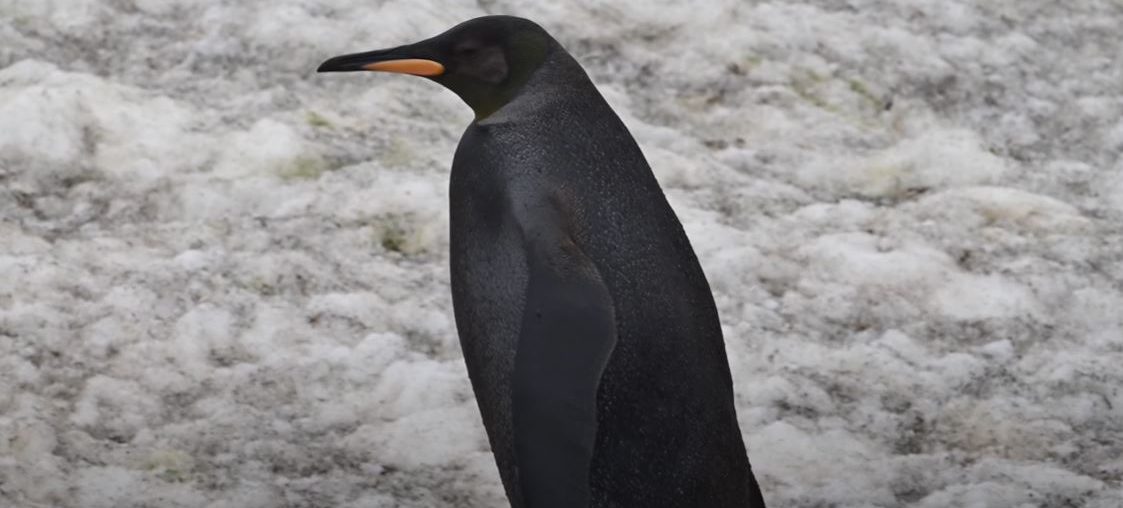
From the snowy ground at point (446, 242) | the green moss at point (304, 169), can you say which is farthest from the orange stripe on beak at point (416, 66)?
the green moss at point (304, 169)

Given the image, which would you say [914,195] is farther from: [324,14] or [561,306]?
[561,306]

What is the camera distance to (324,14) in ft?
13.1

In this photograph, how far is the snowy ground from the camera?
2.93 meters

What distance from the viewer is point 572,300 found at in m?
2.07

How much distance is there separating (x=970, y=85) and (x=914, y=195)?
47 cm

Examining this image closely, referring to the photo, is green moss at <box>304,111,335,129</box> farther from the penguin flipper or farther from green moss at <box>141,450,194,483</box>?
the penguin flipper

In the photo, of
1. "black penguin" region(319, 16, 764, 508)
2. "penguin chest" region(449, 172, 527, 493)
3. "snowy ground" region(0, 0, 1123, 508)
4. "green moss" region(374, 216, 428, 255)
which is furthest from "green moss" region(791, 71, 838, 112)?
"penguin chest" region(449, 172, 527, 493)

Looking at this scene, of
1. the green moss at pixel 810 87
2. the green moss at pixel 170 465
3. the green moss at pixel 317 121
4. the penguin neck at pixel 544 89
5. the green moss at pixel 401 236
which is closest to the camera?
the penguin neck at pixel 544 89

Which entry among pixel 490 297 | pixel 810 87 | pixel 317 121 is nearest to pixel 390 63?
pixel 490 297

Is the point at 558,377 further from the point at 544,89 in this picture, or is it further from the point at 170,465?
the point at 170,465

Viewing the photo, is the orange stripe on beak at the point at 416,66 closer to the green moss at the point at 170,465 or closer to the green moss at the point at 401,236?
the green moss at the point at 170,465

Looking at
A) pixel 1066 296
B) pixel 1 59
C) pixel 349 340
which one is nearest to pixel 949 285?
pixel 1066 296

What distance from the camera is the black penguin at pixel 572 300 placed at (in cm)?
206

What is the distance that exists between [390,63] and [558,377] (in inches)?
22.2
